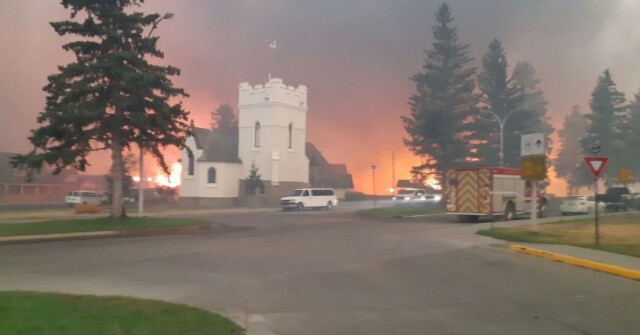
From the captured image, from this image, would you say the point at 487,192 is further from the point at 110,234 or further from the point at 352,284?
the point at 352,284

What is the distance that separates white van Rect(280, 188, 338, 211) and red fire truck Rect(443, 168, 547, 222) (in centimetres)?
2202

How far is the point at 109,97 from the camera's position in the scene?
2670 centimetres

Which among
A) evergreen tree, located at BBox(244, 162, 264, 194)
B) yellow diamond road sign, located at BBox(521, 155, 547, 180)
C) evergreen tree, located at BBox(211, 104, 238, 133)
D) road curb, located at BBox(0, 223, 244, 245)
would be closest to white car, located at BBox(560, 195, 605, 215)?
yellow diamond road sign, located at BBox(521, 155, 547, 180)

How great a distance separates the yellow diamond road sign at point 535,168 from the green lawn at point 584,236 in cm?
212

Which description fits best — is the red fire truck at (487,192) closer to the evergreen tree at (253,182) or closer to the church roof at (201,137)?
the evergreen tree at (253,182)

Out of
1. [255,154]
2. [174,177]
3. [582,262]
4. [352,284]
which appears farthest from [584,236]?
[174,177]

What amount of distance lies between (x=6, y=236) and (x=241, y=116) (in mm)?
46321

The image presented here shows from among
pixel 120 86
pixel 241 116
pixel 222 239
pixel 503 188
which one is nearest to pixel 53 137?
pixel 120 86

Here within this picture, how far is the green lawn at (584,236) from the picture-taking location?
58.2ft

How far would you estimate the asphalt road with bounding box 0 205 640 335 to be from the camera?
852cm

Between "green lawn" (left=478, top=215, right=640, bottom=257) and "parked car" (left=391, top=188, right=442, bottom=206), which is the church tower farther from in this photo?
"green lawn" (left=478, top=215, right=640, bottom=257)

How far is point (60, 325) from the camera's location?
7172mm

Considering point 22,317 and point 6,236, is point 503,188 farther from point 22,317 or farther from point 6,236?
point 22,317

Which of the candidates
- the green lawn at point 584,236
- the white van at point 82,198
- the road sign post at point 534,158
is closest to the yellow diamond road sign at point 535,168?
the road sign post at point 534,158
